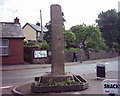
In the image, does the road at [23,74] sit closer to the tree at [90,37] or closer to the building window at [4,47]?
the building window at [4,47]

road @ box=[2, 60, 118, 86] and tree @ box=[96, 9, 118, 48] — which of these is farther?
tree @ box=[96, 9, 118, 48]

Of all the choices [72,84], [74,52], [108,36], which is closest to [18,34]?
[74,52]

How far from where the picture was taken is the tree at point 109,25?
50997mm

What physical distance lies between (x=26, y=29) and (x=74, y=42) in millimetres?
15619

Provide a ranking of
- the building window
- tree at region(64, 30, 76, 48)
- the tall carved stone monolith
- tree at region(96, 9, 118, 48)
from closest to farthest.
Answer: the tall carved stone monolith
the building window
tree at region(64, 30, 76, 48)
tree at region(96, 9, 118, 48)

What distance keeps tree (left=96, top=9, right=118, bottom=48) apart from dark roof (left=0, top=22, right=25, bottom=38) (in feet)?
95.3

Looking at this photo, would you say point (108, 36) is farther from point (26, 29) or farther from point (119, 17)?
point (26, 29)

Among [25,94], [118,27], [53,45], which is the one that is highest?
[118,27]

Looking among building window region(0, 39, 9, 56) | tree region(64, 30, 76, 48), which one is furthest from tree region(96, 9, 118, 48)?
building window region(0, 39, 9, 56)

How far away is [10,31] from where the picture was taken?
27219mm

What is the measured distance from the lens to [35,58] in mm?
27719

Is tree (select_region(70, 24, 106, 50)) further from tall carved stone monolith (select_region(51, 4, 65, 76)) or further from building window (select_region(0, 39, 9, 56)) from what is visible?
tall carved stone monolith (select_region(51, 4, 65, 76))

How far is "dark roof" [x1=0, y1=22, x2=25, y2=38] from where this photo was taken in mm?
26267

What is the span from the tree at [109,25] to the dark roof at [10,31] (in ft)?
95.3
